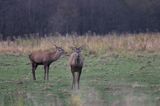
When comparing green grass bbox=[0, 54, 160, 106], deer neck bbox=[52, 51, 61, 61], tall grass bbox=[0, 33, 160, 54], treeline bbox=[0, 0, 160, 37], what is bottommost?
green grass bbox=[0, 54, 160, 106]

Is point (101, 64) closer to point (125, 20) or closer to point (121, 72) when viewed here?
point (121, 72)

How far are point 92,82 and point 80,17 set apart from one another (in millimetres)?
19559

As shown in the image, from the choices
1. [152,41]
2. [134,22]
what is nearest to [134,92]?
[152,41]

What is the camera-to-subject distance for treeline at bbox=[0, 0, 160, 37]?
33.5m

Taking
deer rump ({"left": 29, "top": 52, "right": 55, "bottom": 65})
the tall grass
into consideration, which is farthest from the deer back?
the tall grass

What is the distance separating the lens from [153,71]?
58.1 feet

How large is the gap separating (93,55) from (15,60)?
10.3ft

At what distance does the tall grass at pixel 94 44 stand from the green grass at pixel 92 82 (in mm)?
1138

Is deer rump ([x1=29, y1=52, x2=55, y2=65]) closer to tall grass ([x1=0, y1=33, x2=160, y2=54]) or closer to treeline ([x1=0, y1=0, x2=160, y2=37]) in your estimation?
tall grass ([x1=0, y1=33, x2=160, y2=54])

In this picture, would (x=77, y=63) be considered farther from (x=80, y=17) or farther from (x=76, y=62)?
(x=80, y=17)

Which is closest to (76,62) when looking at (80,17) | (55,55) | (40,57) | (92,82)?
(92,82)

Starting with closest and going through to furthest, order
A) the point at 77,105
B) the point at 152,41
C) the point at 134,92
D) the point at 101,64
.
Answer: the point at 77,105
the point at 134,92
the point at 101,64
the point at 152,41

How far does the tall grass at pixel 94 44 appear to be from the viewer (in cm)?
2284

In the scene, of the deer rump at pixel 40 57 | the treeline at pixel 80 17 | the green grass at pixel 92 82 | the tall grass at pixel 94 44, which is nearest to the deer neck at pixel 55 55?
the deer rump at pixel 40 57
